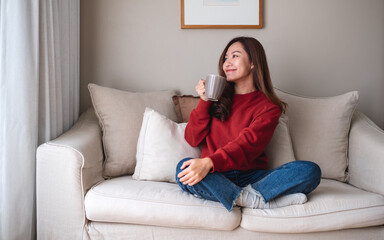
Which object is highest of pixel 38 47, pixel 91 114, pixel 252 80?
pixel 38 47

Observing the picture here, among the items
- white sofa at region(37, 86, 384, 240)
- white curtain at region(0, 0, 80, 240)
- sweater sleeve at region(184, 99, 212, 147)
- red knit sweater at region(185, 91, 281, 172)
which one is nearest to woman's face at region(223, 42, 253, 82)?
red knit sweater at region(185, 91, 281, 172)

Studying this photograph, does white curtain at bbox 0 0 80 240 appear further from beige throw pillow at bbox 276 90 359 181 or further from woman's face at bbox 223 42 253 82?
beige throw pillow at bbox 276 90 359 181

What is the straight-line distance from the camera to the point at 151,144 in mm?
1685

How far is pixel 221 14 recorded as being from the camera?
2242mm

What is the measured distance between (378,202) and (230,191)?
0.65 metres

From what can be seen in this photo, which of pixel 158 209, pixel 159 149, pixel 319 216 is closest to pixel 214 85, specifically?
pixel 159 149

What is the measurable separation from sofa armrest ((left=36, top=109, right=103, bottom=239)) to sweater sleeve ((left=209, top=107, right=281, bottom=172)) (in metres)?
0.58

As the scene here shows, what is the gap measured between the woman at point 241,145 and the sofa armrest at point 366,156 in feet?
1.30

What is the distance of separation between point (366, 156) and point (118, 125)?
1308 mm

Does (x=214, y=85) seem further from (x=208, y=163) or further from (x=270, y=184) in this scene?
(x=270, y=184)

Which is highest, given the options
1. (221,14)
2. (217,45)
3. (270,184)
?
(221,14)

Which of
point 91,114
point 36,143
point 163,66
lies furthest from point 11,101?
point 163,66

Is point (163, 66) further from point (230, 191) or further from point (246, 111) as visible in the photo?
point (230, 191)

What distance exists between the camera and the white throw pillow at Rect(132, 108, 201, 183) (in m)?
1.65
